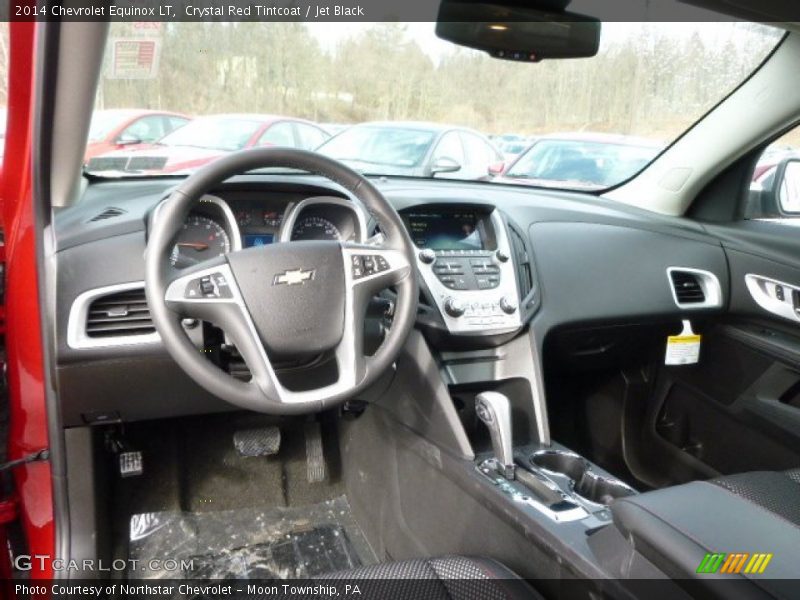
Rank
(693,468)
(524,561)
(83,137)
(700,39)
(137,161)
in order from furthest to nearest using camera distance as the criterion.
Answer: (693,468), (700,39), (137,161), (83,137), (524,561)

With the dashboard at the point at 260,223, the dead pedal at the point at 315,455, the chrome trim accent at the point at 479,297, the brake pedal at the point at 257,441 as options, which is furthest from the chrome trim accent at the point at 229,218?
the dead pedal at the point at 315,455

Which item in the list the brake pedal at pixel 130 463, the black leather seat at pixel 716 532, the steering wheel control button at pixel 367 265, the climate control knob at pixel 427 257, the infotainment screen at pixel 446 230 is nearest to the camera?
the black leather seat at pixel 716 532

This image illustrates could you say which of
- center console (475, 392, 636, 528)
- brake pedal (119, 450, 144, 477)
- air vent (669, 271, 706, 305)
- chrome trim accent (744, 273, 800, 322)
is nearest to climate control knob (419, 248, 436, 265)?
center console (475, 392, 636, 528)

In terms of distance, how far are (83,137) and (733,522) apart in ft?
5.83

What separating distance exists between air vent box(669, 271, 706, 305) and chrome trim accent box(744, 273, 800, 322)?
184 mm

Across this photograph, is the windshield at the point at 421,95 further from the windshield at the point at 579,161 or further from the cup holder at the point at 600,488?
the cup holder at the point at 600,488

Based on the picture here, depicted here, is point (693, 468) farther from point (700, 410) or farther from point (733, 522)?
point (733, 522)

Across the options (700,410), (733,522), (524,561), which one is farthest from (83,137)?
(700,410)

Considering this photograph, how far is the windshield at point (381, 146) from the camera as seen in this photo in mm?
2430

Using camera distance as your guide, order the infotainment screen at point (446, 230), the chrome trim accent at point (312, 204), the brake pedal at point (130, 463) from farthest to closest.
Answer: the brake pedal at point (130, 463) < the infotainment screen at point (446, 230) < the chrome trim accent at point (312, 204)

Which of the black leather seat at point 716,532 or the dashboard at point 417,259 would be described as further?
the dashboard at point 417,259

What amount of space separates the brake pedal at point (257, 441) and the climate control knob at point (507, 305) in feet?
3.44

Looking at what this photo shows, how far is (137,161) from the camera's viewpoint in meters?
2.16

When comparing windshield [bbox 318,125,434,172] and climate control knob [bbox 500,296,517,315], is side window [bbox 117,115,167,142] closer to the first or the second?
windshield [bbox 318,125,434,172]
